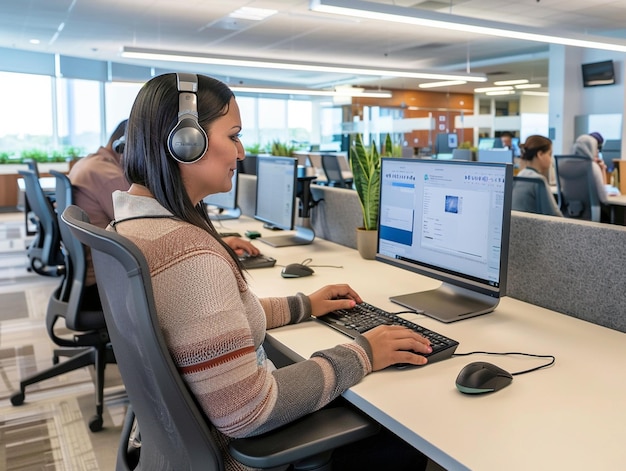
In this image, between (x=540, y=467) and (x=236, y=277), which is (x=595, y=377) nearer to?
(x=540, y=467)

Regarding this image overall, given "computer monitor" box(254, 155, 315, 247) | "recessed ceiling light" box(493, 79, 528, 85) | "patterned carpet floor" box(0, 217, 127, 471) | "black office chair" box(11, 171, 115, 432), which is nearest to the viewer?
"patterned carpet floor" box(0, 217, 127, 471)

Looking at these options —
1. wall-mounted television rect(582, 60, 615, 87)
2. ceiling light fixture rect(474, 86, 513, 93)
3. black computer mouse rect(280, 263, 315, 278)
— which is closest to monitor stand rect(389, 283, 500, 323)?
black computer mouse rect(280, 263, 315, 278)

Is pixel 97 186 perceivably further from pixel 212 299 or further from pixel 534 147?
pixel 534 147

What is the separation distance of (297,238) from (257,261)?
50cm

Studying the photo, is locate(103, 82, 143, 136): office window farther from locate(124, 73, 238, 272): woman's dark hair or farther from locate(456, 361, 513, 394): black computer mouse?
locate(456, 361, 513, 394): black computer mouse

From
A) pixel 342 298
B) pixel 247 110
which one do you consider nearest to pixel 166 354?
pixel 342 298

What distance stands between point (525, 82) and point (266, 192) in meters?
8.74

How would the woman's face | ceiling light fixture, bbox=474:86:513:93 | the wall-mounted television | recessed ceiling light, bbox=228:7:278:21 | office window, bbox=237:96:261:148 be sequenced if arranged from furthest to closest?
1. office window, bbox=237:96:261:148
2. ceiling light fixture, bbox=474:86:513:93
3. the wall-mounted television
4. recessed ceiling light, bbox=228:7:278:21
5. the woman's face

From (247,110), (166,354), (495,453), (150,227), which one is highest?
(247,110)

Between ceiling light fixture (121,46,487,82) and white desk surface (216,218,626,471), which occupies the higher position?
ceiling light fixture (121,46,487,82)

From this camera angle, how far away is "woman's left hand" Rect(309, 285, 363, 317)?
4.38 feet

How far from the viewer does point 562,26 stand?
21.3ft

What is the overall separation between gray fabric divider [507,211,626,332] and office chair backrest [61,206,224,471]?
88 centimetres

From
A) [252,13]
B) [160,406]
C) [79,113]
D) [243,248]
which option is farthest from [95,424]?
[79,113]
